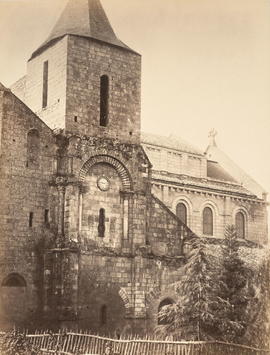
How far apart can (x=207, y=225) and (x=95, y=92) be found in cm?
1360

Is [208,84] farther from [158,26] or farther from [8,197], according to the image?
[8,197]

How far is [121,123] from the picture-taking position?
2392 centimetres

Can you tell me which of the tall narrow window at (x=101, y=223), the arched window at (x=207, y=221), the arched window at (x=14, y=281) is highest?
the arched window at (x=207, y=221)

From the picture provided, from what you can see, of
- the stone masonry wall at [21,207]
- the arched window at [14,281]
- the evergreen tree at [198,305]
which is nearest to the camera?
the evergreen tree at [198,305]

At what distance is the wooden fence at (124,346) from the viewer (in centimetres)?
1731

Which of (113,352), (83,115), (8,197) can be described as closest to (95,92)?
(83,115)

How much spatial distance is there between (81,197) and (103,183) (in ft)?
3.46

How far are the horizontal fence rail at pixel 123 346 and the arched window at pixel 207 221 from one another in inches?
628

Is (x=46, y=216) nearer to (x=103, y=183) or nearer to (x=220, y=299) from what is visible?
(x=103, y=183)

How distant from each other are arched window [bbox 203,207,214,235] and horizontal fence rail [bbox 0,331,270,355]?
52.3 feet

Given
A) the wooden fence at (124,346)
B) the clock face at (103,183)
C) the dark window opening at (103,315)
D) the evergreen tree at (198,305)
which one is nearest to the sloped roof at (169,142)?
the clock face at (103,183)

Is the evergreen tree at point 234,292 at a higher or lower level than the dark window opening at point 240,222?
lower

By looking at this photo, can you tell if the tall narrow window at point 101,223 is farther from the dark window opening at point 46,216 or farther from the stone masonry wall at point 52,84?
the stone masonry wall at point 52,84

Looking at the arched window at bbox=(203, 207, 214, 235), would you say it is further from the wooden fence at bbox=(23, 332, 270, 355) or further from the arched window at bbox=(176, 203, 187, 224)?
the wooden fence at bbox=(23, 332, 270, 355)
